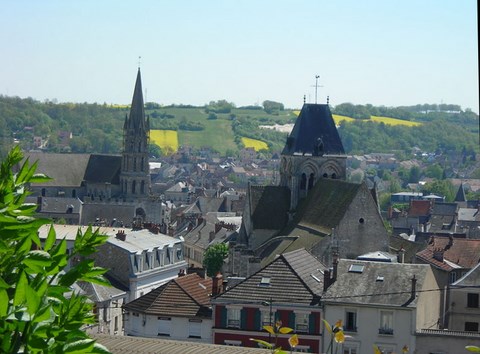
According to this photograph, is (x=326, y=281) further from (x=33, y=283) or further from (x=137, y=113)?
(x=137, y=113)

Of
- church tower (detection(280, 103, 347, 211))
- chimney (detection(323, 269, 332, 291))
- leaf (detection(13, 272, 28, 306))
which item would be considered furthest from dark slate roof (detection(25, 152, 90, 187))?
leaf (detection(13, 272, 28, 306))

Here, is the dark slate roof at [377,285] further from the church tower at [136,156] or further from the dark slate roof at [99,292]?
the church tower at [136,156]

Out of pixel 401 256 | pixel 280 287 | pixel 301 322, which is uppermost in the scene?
pixel 280 287

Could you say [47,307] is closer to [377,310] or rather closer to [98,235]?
[98,235]

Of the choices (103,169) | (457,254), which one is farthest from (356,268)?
(103,169)

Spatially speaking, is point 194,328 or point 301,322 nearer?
point 301,322

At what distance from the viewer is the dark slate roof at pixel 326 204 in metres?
56.4

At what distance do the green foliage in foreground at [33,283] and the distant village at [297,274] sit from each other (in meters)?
0.90

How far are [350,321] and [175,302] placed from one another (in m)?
5.18

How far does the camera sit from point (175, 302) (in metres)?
37.5

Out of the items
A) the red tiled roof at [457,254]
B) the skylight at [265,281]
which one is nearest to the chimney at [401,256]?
the red tiled roof at [457,254]

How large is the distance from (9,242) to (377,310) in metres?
27.5

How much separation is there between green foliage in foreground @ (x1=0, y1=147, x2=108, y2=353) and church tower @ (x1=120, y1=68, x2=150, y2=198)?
106 metres

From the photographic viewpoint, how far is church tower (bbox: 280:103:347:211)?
64287 mm
